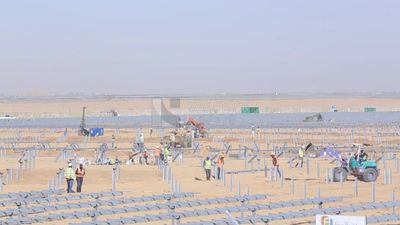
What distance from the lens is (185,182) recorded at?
34781 mm

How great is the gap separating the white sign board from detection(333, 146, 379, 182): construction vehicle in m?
19.6

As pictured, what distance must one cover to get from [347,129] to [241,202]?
7178 centimetres

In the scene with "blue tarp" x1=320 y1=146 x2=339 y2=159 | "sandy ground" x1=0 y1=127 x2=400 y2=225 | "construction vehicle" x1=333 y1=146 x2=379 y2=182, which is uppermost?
"blue tarp" x1=320 y1=146 x2=339 y2=159

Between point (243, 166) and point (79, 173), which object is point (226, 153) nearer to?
point (243, 166)

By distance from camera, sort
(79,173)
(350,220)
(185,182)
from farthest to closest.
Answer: (185,182), (79,173), (350,220)

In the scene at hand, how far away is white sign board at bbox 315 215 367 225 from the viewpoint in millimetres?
12922

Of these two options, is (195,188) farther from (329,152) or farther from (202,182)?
(329,152)

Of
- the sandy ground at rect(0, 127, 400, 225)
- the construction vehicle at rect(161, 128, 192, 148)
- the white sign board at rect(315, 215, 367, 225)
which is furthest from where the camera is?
the construction vehicle at rect(161, 128, 192, 148)

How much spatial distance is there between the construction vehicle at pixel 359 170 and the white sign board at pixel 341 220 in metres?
19.6

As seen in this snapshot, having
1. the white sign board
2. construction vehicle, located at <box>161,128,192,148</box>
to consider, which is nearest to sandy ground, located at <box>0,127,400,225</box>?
construction vehicle, located at <box>161,128,192,148</box>

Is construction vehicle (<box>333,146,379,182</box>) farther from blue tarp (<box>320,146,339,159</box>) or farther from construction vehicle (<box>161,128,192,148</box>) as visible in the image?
construction vehicle (<box>161,128,192,148</box>)

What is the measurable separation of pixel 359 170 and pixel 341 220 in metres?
21.3

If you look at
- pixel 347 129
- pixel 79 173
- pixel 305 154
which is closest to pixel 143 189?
pixel 79 173

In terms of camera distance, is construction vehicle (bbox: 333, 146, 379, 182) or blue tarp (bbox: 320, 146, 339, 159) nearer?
construction vehicle (bbox: 333, 146, 379, 182)
